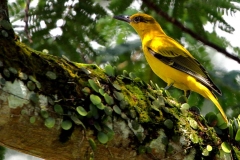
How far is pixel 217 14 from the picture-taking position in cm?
397

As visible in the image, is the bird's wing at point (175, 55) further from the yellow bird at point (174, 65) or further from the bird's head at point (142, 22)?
the bird's head at point (142, 22)

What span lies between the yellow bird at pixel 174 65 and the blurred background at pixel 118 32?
0.13 meters

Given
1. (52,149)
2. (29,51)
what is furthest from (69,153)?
(29,51)

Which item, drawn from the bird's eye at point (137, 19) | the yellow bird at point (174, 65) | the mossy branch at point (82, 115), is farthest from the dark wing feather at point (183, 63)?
the mossy branch at point (82, 115)

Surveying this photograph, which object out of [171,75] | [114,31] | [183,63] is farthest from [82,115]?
[114,31]

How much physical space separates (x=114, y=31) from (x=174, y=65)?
2.47 feet

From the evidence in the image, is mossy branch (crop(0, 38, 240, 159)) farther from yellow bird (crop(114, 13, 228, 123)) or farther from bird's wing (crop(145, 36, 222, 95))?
bird's wing (crop(145, 36, 222, 95))

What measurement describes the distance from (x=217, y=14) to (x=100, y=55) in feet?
3.63

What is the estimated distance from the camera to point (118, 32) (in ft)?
16.4

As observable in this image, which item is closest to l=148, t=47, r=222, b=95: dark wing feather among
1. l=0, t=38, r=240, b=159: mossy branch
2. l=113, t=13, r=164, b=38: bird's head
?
l=113, t=13, r=164, b=38: bird's head

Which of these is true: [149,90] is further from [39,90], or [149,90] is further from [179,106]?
[39,90]

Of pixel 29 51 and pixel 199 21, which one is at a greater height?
pixel 29 51

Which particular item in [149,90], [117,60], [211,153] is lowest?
[117,60]

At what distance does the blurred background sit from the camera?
399 centimetres
